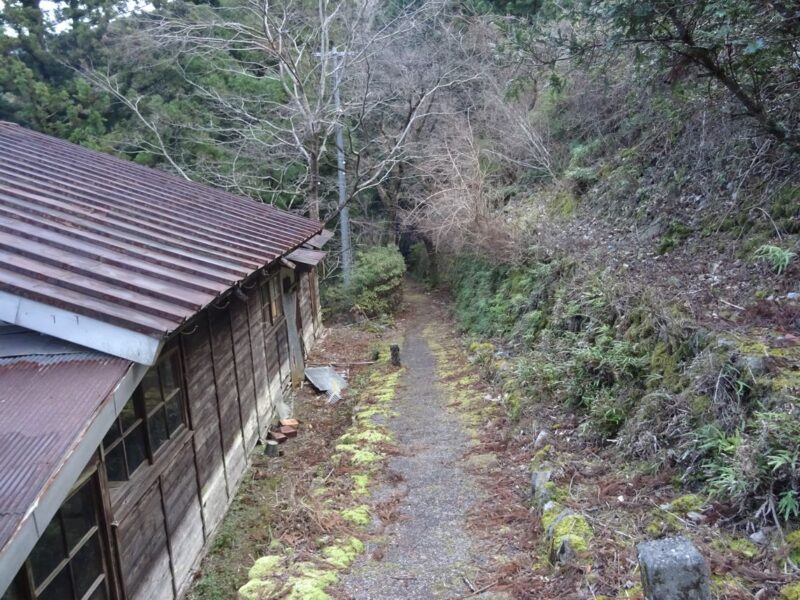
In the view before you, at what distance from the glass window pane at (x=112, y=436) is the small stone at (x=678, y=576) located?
3.81 m

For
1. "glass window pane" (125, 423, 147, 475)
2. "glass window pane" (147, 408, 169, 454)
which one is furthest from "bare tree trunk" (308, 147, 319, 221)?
"glass window pane" (125, 423, 147, 475)

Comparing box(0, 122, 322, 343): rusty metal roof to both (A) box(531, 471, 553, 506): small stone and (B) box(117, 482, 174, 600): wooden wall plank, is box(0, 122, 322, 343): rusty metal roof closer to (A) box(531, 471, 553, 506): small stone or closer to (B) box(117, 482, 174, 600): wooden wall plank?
(B) box(117, 482, 174, 600): wooden wall plank

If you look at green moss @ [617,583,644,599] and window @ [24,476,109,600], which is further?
green moss @ [617,583,644,599]

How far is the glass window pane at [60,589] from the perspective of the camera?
11.4 feet

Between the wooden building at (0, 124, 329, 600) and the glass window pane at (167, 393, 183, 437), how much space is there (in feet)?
0.10

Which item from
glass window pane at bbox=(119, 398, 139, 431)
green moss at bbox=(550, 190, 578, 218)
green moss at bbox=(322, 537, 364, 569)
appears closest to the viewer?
glass window pane at bbox=(119, 398, 139, 431)

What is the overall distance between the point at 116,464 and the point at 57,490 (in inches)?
81.4

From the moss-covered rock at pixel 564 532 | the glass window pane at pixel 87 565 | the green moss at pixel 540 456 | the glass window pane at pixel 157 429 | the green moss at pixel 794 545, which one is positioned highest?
the glass window pane at pixel 157 429

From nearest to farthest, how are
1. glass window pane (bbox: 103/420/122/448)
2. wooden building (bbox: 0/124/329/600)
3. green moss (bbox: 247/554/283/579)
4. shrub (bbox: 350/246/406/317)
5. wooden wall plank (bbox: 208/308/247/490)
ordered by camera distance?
1. wooden building (bbox: 0/124/329/600)
2. glass window pane (bbox: 103/420/122/448)
3. green moss (bbox: 247/554/283/579)
4. wooden wall plank (bbox: 208/308/247/490)
5. shrub (bbox: 350/246/406/317)

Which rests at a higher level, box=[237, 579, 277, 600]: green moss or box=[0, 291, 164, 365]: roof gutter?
box=[0, 291, 164, 365]: roof gutter

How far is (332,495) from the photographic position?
7.31 m

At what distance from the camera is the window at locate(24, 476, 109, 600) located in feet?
11.3

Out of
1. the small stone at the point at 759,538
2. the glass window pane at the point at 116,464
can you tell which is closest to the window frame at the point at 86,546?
the glass window pane at the point at 116,464

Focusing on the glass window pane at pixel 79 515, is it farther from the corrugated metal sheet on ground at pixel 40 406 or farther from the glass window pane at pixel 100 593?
the corrugated metal sheet on ground at pixel 40 406
